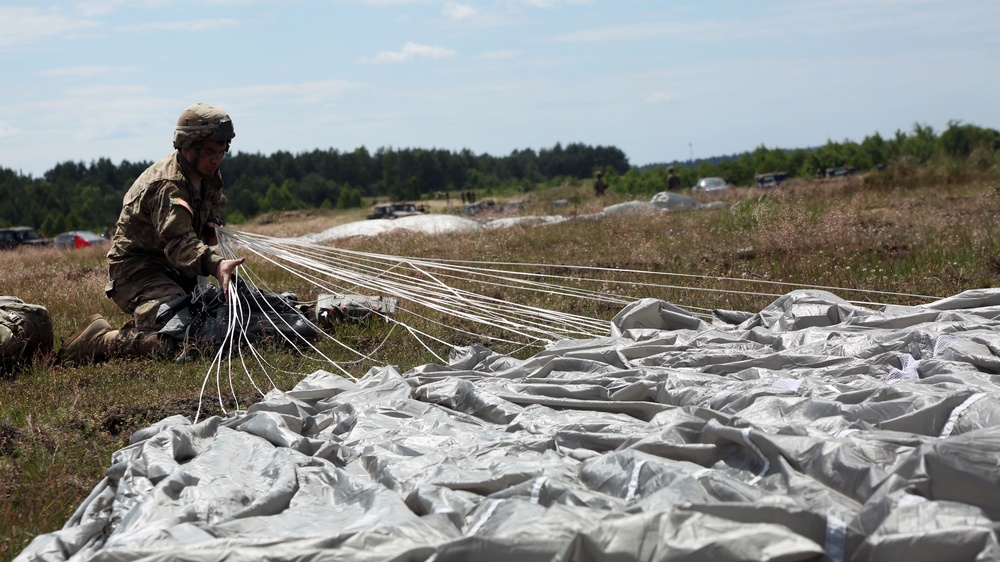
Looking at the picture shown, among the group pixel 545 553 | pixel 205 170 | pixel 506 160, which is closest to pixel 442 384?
pixel 545 553

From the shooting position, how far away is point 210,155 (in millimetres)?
5508

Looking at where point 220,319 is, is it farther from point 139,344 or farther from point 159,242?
point 159,242

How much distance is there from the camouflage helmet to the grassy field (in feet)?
4.47

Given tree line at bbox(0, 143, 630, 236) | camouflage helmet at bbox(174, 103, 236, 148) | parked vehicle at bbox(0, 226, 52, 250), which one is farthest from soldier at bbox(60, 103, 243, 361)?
tree line at bbox(0, 143, 630, 236)

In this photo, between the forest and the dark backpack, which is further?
the forest

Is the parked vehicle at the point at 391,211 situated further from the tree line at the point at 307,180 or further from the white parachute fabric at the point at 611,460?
the white parachute fabric at the point at 611,460

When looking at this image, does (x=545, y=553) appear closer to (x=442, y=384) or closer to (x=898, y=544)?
(x=898, y=544)

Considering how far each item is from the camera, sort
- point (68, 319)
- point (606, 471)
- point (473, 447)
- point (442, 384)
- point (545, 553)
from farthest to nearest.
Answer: point (68, 319), point (442, 384), point (473, 447), point (606, 471), point (545, 553)

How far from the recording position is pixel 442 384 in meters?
3.83

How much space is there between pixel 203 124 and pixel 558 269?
361cm

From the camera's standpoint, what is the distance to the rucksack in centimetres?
500

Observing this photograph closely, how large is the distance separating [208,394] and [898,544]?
331cm

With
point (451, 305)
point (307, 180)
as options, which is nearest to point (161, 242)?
point (451, 305)

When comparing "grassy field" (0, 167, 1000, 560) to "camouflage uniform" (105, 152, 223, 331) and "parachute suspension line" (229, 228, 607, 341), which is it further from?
"camouflage uniform" (105, 152, 223, 331)
